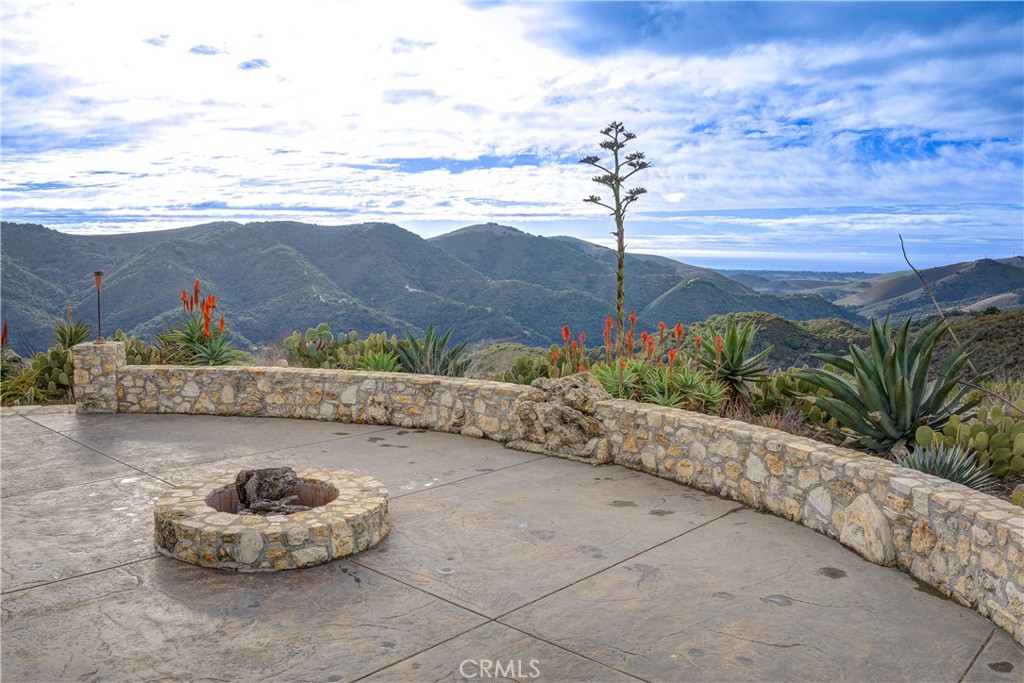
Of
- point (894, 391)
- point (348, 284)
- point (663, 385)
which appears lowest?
point (663, 385)

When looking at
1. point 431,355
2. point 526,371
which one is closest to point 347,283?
point 431,355

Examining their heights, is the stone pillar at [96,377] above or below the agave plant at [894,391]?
below

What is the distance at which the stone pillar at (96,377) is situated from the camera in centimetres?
1034

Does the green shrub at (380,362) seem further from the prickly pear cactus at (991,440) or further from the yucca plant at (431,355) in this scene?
the prickly pear cactus at (991,440)

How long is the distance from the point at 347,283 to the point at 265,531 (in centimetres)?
5511

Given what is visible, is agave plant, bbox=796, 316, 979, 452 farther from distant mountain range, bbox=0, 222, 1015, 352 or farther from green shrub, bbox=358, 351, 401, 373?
distant mountain range, bbox=0, 222, 1015, 352

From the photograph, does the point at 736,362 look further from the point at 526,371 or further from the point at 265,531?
the point at 265,531

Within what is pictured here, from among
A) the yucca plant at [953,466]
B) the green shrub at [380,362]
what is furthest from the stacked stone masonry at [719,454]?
the green shrub at [380,362]

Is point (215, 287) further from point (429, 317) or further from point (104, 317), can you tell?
point (429, 317)

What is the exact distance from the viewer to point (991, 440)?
239 inches

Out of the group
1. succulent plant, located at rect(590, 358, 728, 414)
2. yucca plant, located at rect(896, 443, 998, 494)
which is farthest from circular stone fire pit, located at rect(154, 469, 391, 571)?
yucca plant, located at rect(896, 443, 998, 494)

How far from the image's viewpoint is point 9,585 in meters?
4.89

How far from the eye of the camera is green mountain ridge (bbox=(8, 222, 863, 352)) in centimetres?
4466

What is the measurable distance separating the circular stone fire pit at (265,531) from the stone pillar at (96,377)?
5451 mm
